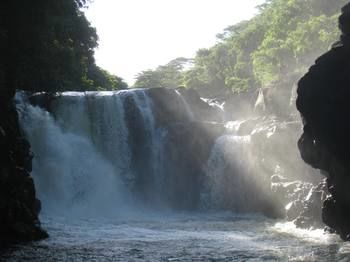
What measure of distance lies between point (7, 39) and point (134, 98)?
17.3 m

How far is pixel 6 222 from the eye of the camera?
15844 millimetres

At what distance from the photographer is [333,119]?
16.4 metres

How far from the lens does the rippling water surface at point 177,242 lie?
1411 centimetres

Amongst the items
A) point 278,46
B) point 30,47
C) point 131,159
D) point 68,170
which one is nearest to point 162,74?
point 278,46

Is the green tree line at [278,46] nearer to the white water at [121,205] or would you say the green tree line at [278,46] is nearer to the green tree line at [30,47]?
the white water at [121,205]

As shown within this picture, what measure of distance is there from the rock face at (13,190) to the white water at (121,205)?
0.77m

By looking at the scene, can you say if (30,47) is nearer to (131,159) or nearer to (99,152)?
(99,152)

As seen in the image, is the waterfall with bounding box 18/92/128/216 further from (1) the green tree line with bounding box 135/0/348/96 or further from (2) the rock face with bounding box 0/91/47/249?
(1) the green tree line with bounding box 135/0/348/96

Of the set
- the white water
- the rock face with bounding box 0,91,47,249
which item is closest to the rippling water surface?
the white water

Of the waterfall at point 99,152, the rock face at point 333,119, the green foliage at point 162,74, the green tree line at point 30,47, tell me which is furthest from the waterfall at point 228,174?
the green foliage at point 162,74

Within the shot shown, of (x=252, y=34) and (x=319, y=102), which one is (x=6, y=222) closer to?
(x=319, y=102)

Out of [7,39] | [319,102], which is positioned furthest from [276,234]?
[7,39]

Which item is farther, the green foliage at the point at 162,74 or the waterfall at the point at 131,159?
the green foliage at the point at 162,74

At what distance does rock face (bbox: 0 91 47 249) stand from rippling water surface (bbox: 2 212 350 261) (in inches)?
30.3
